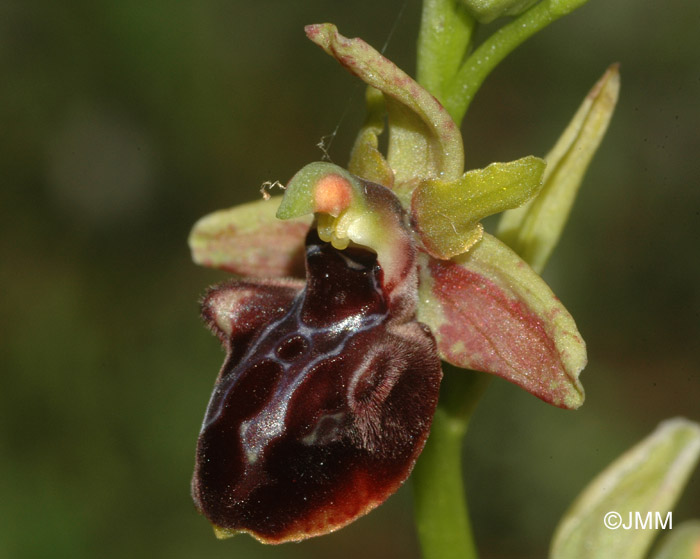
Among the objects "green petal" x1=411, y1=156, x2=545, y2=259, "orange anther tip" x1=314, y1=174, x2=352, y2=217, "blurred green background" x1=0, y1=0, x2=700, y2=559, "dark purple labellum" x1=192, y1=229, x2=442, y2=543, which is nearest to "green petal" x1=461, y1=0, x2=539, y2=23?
"green petal" x1=411, y1=156, x2=545, y2=259

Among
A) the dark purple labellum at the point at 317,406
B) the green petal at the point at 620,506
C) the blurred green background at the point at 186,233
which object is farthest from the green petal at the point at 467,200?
A: the blurred green background at the point at 186,233

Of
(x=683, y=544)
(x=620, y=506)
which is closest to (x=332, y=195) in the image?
(x=620, y=506)

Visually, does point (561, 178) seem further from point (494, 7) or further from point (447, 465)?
point (447, 465)

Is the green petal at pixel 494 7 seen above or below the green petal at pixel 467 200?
above

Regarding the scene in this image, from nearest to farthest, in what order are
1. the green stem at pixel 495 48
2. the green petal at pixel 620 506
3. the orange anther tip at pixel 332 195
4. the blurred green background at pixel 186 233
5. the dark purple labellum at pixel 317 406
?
the dark purple labellum at pixel 317 406
the orange anther tip at pixel 332 195
the green stem at pixel 495 48
the green petal at pixel 620 506
the blurred green background at pixel 186 233

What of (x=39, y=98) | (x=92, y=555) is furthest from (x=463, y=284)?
(x=39, y=98)

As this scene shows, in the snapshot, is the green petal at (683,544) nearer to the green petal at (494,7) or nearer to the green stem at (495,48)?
the green stem at (495,48)

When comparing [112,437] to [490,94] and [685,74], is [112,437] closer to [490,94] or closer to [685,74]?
[490,94]
